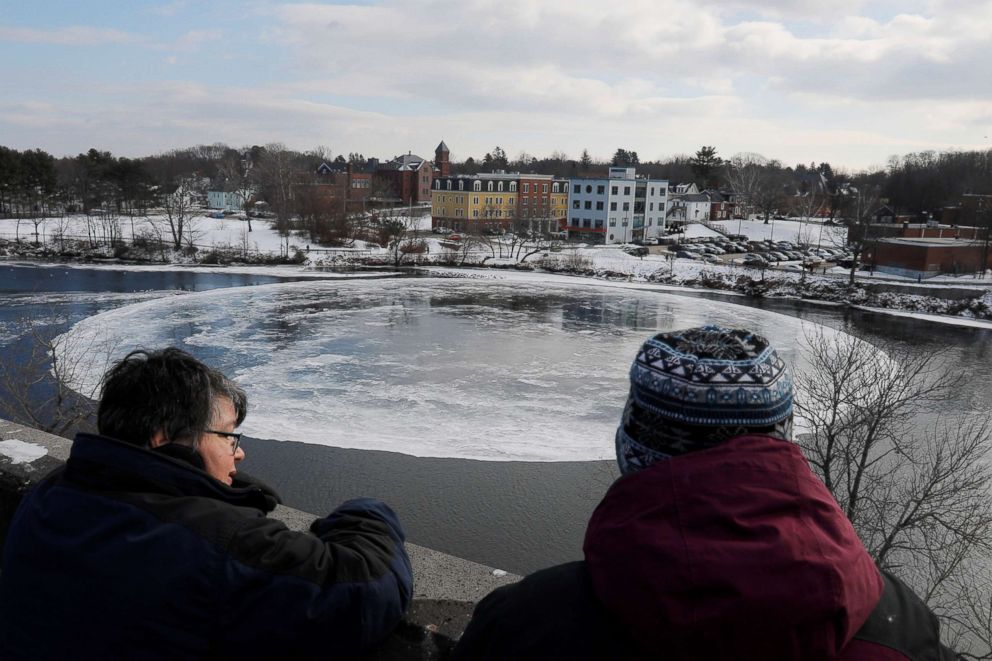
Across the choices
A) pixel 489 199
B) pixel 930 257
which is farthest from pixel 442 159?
pixel 930 257

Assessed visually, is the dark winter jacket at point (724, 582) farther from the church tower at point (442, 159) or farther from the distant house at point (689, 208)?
the church tower at point (442, 159)

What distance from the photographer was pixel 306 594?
4.31 ft

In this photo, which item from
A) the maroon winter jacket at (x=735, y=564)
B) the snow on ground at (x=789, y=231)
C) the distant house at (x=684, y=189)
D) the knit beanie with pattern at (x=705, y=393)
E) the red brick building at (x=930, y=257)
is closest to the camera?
the maroon winter jacket at (x=735, y=564)

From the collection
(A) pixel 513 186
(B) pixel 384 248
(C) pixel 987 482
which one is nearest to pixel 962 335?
(C) pixel 987 482

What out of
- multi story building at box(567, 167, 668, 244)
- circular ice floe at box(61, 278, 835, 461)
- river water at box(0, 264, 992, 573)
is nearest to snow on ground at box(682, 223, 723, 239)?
multi story building at box(567, 167, 668, 244)

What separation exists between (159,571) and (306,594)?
0.27 metres

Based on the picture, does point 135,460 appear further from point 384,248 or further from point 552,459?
point 384,248

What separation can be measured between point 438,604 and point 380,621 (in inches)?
13.0

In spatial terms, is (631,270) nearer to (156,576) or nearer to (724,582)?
(156,576)

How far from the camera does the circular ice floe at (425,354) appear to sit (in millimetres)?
12219

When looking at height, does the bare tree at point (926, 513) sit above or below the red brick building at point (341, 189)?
below

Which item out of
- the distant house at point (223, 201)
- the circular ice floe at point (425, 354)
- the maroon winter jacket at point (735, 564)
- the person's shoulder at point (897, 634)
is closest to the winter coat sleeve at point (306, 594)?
the maroon winter jacket at point (735, 564)

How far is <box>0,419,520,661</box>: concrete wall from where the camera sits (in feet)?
5.17

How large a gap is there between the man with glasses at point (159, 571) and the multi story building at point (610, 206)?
57.8 m
